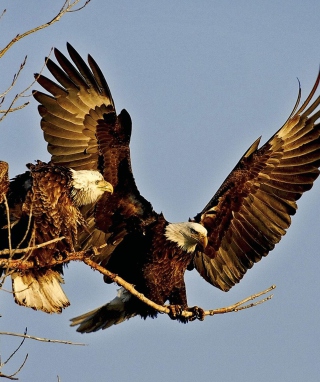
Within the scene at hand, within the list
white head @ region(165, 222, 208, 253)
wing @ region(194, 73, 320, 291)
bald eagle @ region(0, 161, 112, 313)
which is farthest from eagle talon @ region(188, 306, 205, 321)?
bald eagle @ region(0, 161, 112, 313)

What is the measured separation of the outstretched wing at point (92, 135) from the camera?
26.7 ft

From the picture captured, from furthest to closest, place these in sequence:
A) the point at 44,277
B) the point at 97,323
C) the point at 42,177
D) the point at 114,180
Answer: the point at 97,323
the point at 114,180
the point at 44,277
the point at 42,177

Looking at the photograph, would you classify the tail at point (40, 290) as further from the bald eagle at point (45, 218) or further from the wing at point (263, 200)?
the wing at point (263, 200)

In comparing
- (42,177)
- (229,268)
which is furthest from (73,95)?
(229,268)

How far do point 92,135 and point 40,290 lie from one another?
169 centimetres

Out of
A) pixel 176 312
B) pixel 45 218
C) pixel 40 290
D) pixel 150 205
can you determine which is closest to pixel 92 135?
pixel 150 205

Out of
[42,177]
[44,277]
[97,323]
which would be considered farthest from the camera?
[97,323]

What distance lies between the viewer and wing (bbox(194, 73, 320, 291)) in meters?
8.51

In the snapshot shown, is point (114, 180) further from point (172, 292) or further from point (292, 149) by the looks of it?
point (292, 149)

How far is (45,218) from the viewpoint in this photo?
709cm

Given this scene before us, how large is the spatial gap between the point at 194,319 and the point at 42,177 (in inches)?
75.9

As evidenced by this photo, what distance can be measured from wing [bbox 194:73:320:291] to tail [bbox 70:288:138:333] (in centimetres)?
86

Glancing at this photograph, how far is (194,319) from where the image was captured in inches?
312

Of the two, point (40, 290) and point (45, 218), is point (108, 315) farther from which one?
point (45, 218)
